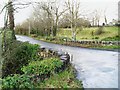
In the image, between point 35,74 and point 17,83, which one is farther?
point 35,74

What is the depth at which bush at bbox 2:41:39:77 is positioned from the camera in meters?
11.1

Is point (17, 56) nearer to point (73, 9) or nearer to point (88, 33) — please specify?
point (73, 9)

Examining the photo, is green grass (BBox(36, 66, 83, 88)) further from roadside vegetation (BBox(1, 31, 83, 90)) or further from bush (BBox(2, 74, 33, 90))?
bush (BBox(2, 74, 33, 90))

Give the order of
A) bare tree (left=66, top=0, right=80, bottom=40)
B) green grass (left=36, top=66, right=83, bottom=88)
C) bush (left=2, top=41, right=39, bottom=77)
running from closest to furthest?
green grass (left=36, top=66, right=83, bottom=88), bush (left=2, top=41, right=39, bottom=77), bare tree (left=66, top=0, right=80, bottom=40)

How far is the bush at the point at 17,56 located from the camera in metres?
11.1

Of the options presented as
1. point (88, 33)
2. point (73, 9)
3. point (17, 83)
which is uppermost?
point (73, 9)

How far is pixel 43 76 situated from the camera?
7.72 meters

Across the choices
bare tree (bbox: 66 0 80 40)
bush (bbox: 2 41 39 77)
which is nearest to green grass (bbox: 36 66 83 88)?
bush (bbox: 2 41 39 77)

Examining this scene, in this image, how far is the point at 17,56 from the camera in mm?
11984

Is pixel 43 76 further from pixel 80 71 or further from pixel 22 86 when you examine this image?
pixel 80 71

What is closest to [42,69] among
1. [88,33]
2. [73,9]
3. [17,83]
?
[17,83]

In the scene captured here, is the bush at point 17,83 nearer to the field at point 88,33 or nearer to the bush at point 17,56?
the bush at point 17,56

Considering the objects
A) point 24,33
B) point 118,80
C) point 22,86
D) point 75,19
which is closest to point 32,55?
point 118,80

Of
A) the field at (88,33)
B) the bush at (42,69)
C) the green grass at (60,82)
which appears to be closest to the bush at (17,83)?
the green grass at (60,82)
